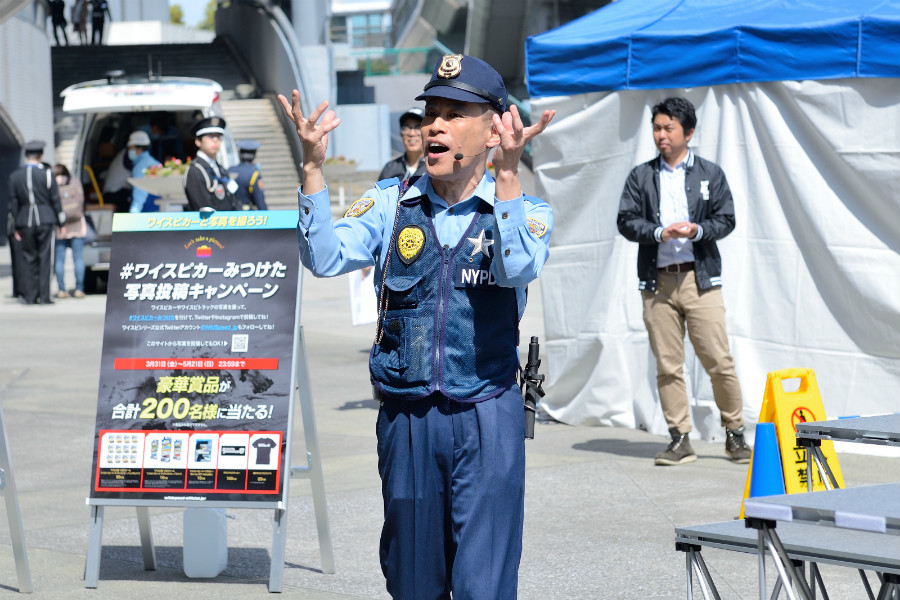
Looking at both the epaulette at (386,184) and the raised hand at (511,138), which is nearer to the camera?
the raised hand at (511,138)

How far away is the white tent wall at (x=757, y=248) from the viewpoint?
26.2 ft

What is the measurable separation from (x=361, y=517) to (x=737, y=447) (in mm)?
2426

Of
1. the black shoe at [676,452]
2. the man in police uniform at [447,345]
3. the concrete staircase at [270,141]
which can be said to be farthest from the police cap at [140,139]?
the man in police uniform at [447,345]

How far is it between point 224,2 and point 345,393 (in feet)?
107

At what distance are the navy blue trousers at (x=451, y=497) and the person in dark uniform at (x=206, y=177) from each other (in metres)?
7.06

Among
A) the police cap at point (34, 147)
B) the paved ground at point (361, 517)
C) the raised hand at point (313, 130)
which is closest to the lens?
the raised hand at point (313, 130)

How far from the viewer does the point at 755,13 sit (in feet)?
27.3

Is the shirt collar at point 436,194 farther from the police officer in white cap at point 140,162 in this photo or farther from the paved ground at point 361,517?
the police officer in white cap at point 140,162

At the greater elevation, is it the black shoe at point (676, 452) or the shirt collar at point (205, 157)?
the shirt collar at point (205, 157)

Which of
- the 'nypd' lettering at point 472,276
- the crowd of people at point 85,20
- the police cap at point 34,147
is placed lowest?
the police cap at point 34,147

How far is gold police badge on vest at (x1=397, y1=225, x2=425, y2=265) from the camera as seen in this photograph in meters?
Answer: 3.62

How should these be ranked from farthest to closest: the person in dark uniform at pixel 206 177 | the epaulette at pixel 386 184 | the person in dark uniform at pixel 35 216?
the person in dark uniform at pixel 35 216 < the person in dark uniform at pixel 206 177 < the epaulette at pixel 386 184

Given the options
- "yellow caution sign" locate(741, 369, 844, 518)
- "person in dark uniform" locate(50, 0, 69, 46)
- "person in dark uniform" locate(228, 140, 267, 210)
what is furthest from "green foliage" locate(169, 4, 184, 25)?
"yellow caution sign" locate(741, 369, 844, 518)

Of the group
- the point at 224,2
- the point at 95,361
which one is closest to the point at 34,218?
the point at 95,361
